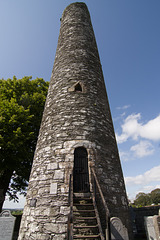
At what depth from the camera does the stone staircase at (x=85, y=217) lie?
367 cm

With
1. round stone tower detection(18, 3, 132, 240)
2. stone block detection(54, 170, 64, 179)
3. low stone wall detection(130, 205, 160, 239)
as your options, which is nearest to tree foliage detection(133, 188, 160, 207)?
low stone wall detection(130, 205, 160, 239)

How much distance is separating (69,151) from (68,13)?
10342 millimetres

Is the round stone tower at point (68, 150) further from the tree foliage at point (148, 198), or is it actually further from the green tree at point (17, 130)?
the tree foliage at point (148, 198)

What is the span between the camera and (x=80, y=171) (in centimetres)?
487

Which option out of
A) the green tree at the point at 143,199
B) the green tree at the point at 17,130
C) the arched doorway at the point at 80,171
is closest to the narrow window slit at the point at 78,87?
the arched doorway at the point at 80,171

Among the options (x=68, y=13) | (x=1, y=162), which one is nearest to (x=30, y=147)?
(x=1, y=162)

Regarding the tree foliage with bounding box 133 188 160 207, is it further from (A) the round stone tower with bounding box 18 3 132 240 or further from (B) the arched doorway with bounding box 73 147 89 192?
(B) the arched doorway with bounding box 73 147 89 192

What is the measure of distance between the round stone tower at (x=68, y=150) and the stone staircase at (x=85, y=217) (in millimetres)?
284

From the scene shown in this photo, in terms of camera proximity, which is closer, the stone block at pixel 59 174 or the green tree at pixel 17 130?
the stone block at pixel 59 174

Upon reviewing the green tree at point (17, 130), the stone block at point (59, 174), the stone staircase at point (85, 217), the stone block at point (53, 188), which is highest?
the green tree at point (17, 130)

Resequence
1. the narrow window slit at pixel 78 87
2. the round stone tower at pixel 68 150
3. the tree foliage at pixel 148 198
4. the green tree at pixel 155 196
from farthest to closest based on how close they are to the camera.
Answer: the tree foliage at pixel 148 198, the green tree at pixel 155 196, the narrow window slit at pixel 78 87, the round stone tower at pixel 68 150

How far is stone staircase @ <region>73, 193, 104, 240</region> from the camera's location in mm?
3674

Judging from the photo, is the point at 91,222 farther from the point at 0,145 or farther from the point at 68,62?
the point at 68,62

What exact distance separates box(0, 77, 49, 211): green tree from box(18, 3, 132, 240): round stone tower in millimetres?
3097
